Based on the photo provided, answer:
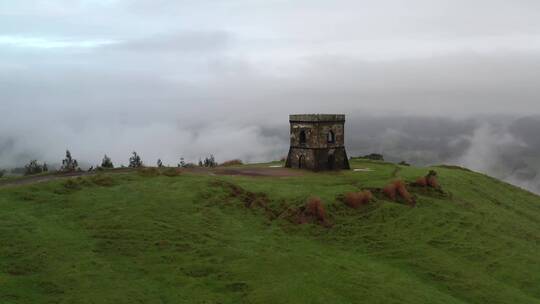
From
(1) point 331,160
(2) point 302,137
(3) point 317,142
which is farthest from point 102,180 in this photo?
(1) point 331,160

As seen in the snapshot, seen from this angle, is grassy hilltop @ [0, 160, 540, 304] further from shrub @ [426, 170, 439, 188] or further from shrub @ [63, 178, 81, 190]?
shrub @ [426, 170, 439, 188]

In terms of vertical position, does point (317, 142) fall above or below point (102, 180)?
above

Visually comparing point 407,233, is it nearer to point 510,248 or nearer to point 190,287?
point 510,248

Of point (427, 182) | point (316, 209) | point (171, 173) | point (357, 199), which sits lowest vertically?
point (316, 209)

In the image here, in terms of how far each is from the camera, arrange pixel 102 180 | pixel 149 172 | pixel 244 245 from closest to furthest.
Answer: pixel 244 245 → pixel 102 180 → pixel 149 172

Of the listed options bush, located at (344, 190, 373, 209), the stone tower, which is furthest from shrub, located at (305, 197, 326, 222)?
the stone tower

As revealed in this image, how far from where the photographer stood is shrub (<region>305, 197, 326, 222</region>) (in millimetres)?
28547

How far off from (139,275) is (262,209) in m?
9.66

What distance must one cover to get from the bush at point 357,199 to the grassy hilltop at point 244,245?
45 cm

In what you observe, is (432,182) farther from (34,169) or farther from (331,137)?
(34,169)

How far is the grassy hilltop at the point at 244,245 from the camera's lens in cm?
1991

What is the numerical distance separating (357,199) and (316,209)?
315 cm

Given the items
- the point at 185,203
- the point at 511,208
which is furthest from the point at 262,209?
the point at 511,208

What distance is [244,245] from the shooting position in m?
24.1
